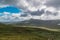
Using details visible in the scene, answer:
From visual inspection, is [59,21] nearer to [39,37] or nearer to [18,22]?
[39,37]

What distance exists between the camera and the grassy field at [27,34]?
4477mm

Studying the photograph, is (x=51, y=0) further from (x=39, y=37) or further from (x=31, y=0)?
(x=39, y=37)

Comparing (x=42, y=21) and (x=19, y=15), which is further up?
(x=19, y=15)

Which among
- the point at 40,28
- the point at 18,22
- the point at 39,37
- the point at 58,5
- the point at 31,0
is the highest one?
the point at 31,0

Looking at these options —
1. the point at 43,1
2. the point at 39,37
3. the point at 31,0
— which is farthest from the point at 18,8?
the point at 39,37

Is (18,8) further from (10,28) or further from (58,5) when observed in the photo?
(58,5)

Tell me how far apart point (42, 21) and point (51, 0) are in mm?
788

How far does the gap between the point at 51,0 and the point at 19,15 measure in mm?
1235

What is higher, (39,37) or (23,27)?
(23,27)

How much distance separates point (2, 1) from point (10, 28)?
3.32 ft

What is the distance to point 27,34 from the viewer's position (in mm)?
4531

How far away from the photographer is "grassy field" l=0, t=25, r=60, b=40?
4.48 meters

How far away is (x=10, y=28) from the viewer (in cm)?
462

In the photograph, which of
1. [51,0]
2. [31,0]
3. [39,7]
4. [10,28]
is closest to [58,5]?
[51,0]
